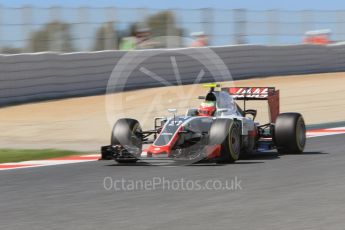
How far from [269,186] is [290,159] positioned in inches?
95.9

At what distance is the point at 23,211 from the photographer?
7.63 metres

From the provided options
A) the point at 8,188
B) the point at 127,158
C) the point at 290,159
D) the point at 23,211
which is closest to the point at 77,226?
the point at 23,211

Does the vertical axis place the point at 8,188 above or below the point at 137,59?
below

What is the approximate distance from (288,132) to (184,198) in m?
3.54

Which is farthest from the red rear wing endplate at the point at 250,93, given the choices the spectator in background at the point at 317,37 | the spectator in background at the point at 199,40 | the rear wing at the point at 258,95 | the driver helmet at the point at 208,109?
the spectator in background at the point at 317,37

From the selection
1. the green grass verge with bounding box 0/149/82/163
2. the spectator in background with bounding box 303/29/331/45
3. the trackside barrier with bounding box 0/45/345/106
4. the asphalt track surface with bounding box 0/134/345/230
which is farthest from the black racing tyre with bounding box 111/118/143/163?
the spectator in background with bounding box 303/29/331/45

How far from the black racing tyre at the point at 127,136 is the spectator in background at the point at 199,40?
16176 millimetres

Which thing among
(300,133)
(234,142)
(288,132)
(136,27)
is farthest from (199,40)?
(234,142)

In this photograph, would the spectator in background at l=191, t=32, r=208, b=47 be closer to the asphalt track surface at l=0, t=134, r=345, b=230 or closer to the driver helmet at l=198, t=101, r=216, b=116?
the asphalt track surface at l=0, t=134, r=345, b=230

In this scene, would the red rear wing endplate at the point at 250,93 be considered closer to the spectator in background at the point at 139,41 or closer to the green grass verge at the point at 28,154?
the green grass verge at the point at 28,154

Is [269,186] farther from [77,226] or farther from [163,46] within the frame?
[163,46]

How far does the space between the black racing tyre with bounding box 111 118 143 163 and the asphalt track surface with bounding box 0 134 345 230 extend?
283mm

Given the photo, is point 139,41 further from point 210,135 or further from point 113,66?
point 210,135

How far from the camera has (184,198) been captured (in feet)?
26.9
